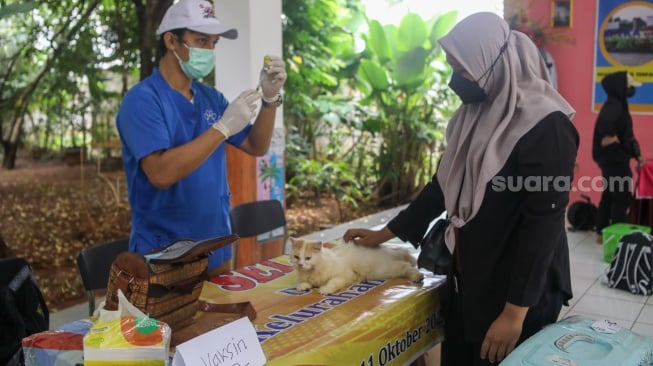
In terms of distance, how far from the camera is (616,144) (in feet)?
18.2

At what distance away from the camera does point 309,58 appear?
20.2ft

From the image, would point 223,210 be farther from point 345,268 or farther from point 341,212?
point 341,212

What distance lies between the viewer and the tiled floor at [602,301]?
12.6ft

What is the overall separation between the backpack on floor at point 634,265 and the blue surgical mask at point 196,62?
3.58 metres

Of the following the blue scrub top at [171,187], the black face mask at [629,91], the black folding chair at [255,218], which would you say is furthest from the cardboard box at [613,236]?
the blue scrub top at [171,187]

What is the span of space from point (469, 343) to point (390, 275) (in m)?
0.37

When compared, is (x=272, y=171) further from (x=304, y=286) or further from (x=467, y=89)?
(x=467, y=89)

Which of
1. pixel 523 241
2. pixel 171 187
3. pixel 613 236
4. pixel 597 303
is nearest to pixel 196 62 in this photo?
pixel 171 187

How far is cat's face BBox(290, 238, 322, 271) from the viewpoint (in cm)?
191

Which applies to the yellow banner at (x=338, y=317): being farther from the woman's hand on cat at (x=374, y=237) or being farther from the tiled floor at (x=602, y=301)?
the tiled floor at (x=602, y=301)

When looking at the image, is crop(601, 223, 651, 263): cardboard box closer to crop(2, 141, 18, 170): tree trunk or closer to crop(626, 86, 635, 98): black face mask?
crop(626, 86, 635, 98): black face mask

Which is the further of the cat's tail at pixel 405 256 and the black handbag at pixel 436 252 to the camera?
the cat's tail at pixel 405 256

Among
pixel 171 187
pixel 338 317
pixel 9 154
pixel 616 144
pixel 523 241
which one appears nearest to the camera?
pixel 523 241

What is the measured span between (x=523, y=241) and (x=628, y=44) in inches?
225
